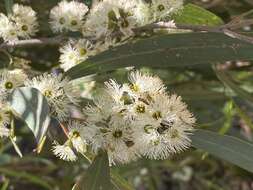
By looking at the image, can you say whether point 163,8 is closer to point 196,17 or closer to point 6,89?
point 196,17

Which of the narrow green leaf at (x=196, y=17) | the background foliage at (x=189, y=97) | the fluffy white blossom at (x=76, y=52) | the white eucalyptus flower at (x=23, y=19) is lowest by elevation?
the background foliage at (x=189, y=97)

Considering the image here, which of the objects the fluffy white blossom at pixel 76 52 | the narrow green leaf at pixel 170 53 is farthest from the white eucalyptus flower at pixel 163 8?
the fluffy white blossom at pixel 76 52

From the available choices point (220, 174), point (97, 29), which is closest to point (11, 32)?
point (97, 29)

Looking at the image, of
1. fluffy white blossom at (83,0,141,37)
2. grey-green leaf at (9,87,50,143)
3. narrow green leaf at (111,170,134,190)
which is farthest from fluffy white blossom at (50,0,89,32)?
narrow green leaf at (111,170,134,190)

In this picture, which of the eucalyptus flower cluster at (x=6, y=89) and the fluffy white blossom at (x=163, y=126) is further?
the eucalyptus flower cluster at (x=6, y=89)

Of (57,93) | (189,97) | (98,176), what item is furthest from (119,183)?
(189,97)

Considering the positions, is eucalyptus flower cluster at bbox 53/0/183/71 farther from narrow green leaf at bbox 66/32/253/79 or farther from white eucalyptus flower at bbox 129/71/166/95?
white eucalyptus flower at bbox 129/71/166/95

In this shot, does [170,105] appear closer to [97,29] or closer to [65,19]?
[97,29]

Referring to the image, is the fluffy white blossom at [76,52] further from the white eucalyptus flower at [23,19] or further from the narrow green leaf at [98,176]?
the narrow green leaf at [98,176]

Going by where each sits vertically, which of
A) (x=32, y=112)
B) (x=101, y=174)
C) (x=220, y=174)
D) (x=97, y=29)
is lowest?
(x=220, y=174)
